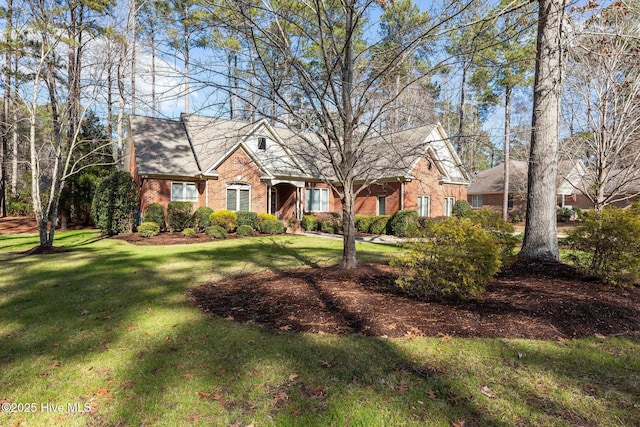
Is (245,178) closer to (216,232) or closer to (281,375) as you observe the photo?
(216,232)

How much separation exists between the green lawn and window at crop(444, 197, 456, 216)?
20.4 meters

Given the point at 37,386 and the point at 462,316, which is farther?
the point at 462,316

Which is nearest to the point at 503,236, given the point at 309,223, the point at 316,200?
the point at 309,223

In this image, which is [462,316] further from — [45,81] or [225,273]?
[45,81]

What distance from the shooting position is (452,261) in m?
4.99

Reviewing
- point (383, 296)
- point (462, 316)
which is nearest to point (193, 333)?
point (383, 296)

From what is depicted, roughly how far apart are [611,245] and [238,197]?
1751 centimetres

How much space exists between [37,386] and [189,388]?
154cm

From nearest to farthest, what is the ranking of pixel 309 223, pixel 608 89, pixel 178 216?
pixel 608 89 → pixel 178 216 → pixel 309 223

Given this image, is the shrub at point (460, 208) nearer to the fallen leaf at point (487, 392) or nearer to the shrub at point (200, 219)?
the shrub at point (200, 219)

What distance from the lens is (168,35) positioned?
674 centimetres

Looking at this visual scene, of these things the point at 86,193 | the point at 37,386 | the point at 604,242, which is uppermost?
the point at 86,193

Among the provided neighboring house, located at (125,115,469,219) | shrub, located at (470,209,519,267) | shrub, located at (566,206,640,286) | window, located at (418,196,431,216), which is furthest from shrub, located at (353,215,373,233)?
shrub, located at (566,206,640,286)

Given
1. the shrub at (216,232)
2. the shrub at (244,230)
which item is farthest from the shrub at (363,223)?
the shrub at (216,232)
